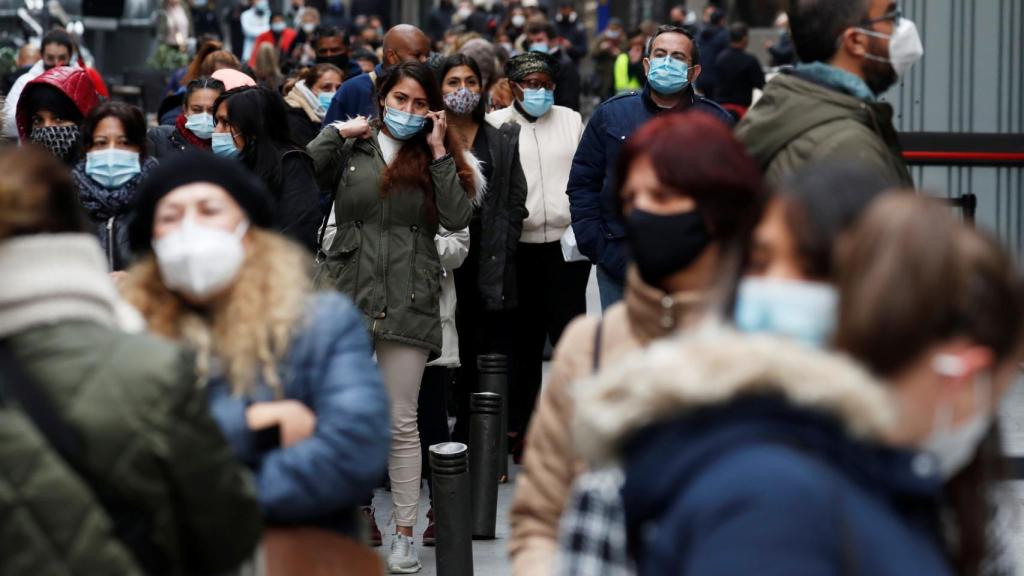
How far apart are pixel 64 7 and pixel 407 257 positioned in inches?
682

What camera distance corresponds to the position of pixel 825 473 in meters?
2.13

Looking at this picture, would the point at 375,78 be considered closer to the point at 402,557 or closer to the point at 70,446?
the point at 402,557

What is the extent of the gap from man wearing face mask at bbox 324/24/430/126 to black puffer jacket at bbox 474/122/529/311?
1.02 m

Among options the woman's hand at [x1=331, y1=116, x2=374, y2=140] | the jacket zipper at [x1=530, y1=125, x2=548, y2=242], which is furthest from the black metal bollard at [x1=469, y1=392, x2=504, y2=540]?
the jacket zipper at [x1=530, y1=125, x2=548, y2=242]

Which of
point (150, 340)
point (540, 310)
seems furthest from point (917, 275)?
point (540, 310)

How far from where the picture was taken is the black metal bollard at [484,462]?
304 inches

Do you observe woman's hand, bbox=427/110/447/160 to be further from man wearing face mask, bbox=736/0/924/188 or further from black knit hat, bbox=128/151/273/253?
black knit hat, bbox=128/151/273/253

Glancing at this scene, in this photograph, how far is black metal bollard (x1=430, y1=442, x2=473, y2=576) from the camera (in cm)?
658

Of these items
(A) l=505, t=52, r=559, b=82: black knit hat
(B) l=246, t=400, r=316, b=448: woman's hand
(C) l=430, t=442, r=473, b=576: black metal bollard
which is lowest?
(C) l=430, t=442, r=473, b=576: black metal bollard

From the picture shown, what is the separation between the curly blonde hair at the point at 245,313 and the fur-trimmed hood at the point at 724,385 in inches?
54.8

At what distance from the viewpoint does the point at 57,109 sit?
810 cm

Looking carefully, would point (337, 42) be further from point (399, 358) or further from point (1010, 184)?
point (399, 358)

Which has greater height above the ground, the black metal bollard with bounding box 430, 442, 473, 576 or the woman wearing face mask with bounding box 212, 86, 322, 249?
the woman wearing face mask with bounding box 212, 86, 322, 249

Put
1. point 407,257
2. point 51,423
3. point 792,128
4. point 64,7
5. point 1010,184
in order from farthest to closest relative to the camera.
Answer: point 64,7 → point 1010,184 → point 407,257 → point 792,128 → point 51,423
